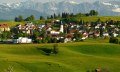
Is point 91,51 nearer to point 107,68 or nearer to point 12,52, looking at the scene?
point 12,52

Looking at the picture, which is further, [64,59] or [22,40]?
[22,40]

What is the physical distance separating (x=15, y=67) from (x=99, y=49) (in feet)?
138

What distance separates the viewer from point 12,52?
119 meters

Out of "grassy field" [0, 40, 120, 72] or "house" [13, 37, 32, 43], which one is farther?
"house" [13, 37, 32, 43]

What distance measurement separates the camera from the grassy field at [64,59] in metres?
92.3

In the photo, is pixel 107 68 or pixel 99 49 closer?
pixel 107 68

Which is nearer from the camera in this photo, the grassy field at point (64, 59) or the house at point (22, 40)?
the grassy field at point (64, 59)

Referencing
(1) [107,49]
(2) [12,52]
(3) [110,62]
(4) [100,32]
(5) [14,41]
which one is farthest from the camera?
(4) [100,32]

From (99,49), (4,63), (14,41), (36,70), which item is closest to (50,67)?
(36,70)

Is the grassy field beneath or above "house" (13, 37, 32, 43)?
beneath

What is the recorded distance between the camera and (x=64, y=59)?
10681 centimetres

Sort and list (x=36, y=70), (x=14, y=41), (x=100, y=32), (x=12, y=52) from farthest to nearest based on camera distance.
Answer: (x=100, y=32) → (x=14, y=41) → (x=12, y=52) → (x=36, y=70)

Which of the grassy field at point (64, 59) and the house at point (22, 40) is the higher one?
the house at point (22, 40)

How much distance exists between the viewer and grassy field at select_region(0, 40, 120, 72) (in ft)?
303
